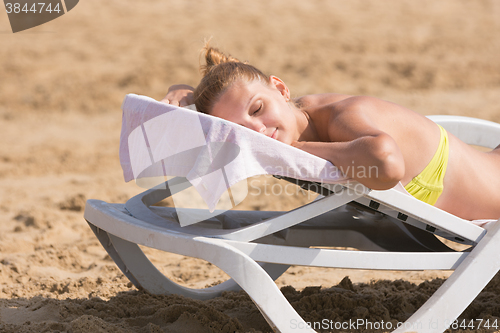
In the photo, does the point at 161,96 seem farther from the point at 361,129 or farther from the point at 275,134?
the point at 361,129

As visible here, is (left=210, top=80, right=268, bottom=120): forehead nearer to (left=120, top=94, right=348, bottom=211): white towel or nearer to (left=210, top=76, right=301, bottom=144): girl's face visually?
(left=210, top=76, right=301, bottom=144): girl's face

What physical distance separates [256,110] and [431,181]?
702mm

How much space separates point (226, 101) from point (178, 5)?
23.1ft

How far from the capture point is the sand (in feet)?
6.22

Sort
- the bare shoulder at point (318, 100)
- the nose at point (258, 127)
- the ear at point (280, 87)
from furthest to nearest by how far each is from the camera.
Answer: the bare shoulder at point (318, 100)
the ear at point (280, 87)
the nose at point (258, 127)

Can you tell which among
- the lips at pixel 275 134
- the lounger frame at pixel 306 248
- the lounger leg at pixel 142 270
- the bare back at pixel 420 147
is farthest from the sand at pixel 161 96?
the lips at pixel 275 134

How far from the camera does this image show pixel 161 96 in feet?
18.6

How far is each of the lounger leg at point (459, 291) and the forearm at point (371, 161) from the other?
1.27 ft

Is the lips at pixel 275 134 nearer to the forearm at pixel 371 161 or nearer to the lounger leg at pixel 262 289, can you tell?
the forearm at pixel 371 161

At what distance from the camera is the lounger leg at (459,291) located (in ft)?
4.72

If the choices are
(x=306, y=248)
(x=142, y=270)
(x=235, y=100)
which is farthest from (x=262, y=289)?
(x=142, y=270)

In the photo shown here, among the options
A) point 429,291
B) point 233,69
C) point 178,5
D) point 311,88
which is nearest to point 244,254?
point 233,69

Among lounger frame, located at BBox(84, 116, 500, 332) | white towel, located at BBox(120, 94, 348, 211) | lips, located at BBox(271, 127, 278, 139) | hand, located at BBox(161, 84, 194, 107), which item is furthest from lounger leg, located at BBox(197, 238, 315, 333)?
hand, located at BBox(161, 84, 194, 107)

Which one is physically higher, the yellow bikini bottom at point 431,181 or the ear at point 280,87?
the ear at point 280,87
